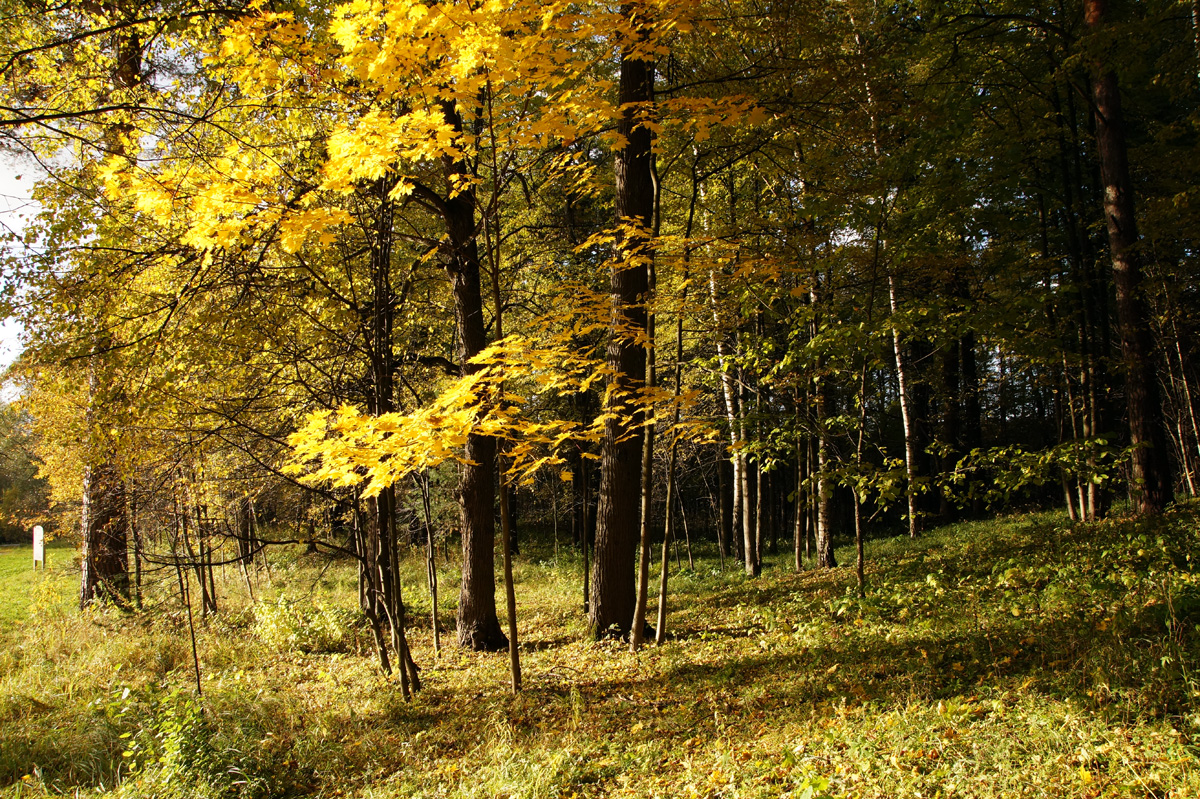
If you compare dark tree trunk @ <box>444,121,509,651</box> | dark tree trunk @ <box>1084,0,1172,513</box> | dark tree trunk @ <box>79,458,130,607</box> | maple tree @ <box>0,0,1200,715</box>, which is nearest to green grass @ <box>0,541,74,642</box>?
dark tree trunk @ <box>79,458,130,607</box>

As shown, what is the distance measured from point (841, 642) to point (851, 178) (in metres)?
4.85

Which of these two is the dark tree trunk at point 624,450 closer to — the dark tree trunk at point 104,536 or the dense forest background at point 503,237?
the dense forest background at point 503,237

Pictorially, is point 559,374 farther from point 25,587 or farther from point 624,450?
point 25,587

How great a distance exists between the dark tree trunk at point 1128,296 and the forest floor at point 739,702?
0.71 meters

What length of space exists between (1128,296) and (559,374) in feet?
23.9

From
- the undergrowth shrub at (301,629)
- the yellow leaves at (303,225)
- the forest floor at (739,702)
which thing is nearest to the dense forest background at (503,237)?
the yellow leaves at (303,225)

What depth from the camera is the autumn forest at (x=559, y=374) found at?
3.65 meters

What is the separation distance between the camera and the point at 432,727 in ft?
16.4

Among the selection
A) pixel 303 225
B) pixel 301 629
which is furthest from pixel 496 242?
pixel 301 629

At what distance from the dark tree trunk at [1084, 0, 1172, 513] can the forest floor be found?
71cm

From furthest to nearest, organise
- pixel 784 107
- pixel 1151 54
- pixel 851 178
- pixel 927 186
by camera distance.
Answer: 1. pixel 1151 54
2. pixel 927 186
3. pixel 851 178
4. pixel 784 107

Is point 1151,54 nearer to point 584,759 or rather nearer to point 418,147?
point 418,147

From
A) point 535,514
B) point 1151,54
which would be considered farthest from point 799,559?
point 535,514

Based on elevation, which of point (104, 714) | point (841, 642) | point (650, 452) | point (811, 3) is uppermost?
point (811, 3)
